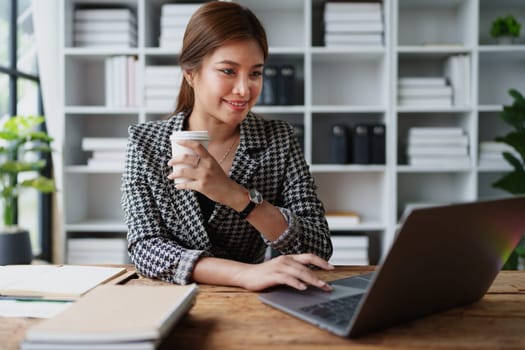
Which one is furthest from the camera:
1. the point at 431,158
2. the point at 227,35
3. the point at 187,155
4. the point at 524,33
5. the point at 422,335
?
the point at 524,33

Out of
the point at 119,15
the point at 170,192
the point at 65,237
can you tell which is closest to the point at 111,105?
the point at 119,15

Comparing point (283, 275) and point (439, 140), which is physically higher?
point (439, 140)

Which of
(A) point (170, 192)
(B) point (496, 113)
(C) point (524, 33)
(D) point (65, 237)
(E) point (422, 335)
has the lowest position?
(D) point (65, 237)

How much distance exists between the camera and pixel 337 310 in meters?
0.82

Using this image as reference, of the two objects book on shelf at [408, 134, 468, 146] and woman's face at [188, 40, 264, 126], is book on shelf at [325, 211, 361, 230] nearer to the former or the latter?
book on shelf at [408, 134, 468, 146]

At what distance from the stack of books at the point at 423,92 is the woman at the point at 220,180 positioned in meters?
1.66

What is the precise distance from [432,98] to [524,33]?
862 mm

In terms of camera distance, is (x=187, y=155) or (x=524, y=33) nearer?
(x=187, y=155)

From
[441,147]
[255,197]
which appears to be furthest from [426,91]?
[255,197]

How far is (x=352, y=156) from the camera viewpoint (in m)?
3.07

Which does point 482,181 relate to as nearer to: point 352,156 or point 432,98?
point 432,98

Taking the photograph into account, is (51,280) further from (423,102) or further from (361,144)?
(423,102)

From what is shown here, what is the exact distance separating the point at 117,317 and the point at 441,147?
8.80 feet

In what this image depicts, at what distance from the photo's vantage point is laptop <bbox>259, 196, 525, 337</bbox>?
2.19 ft
